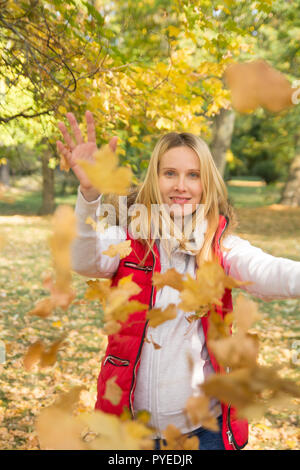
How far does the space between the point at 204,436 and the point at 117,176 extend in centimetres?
128

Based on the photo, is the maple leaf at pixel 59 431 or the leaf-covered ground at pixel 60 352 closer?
the maple leaf at pixel 59 431

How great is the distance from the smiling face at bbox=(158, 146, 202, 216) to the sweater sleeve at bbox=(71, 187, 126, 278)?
11.3 inches

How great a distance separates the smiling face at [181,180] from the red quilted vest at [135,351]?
0.18 metres

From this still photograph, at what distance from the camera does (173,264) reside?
1.71 metres

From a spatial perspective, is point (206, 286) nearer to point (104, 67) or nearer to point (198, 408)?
point (198, 408)

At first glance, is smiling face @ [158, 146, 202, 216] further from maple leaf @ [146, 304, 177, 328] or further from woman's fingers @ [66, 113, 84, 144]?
maple leaf @ [146, 304, 177, 328]

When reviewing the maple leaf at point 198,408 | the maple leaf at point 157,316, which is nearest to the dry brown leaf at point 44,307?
the maple leaf at point 157,316

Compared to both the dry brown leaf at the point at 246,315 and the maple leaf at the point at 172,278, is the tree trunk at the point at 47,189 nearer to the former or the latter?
the maple leaf at the point at 172,278

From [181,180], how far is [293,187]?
17564 millimetres

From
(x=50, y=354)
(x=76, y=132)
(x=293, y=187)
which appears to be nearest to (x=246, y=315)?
(x=50, y=354)

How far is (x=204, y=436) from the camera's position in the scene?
1562 millimetres

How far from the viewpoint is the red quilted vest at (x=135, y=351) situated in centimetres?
152

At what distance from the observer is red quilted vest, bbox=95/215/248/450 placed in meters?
1.52
